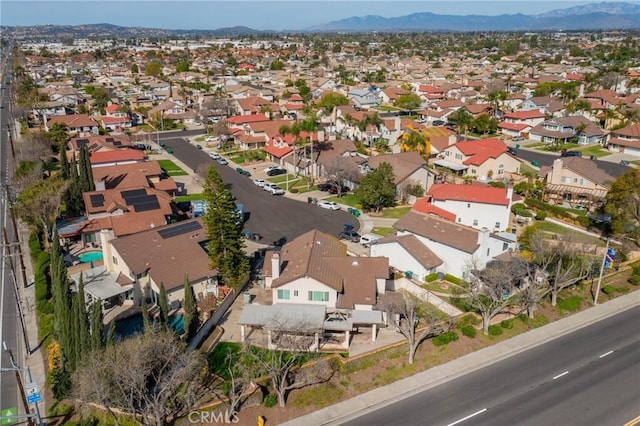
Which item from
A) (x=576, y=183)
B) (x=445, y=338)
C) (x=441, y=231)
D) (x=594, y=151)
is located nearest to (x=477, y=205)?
(x=441, y=231)

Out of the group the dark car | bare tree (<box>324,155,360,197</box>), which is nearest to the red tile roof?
bare tree (<box>324,155,360,197</box>)

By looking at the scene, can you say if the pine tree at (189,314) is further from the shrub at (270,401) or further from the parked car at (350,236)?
the parked car at (350,236)

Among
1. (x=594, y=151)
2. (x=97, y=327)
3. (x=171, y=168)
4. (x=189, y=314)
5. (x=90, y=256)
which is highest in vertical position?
(x=97, y=327)

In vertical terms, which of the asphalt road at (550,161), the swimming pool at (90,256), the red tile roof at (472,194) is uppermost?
the red tile roof at (472,194)

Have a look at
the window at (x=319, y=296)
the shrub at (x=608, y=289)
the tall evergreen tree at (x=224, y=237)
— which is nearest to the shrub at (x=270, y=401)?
the window at (x=319, y=296)

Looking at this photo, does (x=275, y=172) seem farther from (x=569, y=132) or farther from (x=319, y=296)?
(x=569, y=132)

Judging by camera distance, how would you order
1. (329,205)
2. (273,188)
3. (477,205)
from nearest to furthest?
(477,205) < (329,205) < (273,188)
